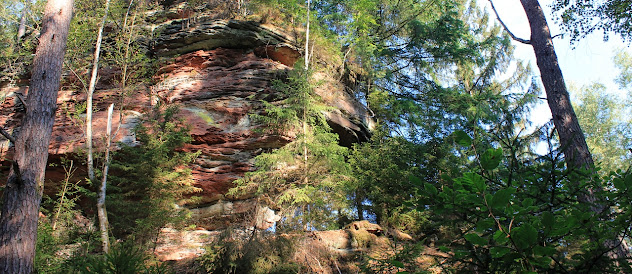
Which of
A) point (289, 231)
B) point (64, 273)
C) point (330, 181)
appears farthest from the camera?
point (330, 181)

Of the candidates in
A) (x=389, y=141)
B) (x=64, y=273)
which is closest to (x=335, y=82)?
(x=389, y=141)

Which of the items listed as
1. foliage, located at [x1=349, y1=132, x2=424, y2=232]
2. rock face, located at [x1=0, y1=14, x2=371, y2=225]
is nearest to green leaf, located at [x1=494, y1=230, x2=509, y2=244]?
foliage, located at [x1=349, y1=132, x2=424, y2=232]

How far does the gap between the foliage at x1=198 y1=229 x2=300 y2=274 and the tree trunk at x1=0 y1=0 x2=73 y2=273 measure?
104 inches

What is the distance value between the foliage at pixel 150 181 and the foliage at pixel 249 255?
7.16 ft

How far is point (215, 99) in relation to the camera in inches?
453

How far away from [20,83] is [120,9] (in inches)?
204

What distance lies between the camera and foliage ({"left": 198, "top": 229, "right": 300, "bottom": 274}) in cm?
632

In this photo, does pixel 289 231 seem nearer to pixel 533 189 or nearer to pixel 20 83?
pixel 533 189

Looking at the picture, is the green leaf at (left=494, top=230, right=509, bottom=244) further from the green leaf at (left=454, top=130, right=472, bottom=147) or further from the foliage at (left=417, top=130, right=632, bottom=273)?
the green leaf at (left=454, top=130, right=472, bottom=147)

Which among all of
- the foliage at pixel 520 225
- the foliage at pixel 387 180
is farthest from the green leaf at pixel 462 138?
the foliage at pixel 387 180

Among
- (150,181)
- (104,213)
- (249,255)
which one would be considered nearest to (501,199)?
(249,255)

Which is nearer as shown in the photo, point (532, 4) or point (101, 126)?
point (532, 4)

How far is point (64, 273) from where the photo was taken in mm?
4730

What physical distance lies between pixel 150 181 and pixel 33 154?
3.13 meters
